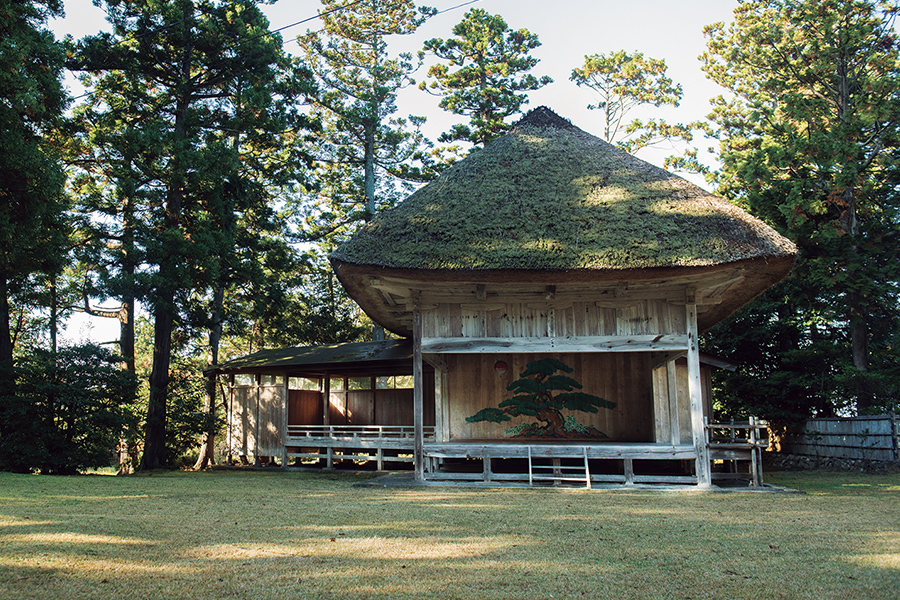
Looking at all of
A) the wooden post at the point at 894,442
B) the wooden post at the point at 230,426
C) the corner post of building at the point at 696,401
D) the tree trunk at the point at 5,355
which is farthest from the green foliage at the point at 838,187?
the tree trunk at the point at 5,355

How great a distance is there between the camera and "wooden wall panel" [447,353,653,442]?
13250mm

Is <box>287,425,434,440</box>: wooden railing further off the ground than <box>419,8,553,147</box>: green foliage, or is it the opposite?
<box>419,8,553,147</box>: green foliage

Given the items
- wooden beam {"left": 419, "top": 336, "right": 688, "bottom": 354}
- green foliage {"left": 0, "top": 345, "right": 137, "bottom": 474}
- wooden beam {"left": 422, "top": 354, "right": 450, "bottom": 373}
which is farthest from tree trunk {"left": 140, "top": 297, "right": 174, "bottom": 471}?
wooden beam {"left": 419, "top": 336, "right": 688, "bottom": 354}

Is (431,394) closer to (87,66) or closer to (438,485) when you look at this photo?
(438,485)

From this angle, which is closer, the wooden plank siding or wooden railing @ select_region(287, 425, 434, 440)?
wooden railing @ select_region(287, 425, 434, 440)

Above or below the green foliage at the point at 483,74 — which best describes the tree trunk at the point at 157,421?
below

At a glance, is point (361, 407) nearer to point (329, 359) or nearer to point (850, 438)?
point (329, 359)

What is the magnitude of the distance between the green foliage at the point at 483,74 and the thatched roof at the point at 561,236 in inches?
566

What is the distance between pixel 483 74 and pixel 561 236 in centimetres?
1916

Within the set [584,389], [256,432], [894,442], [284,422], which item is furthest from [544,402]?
[256,432]

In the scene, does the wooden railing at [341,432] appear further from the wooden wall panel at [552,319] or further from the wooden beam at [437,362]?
the wooden wall panel at [552,319]

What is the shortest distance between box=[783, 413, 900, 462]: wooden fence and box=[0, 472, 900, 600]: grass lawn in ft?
20.5

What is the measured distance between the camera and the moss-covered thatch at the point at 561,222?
961 cm

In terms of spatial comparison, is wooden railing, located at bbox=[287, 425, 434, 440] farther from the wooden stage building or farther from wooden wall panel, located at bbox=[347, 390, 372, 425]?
the wooden stage building
